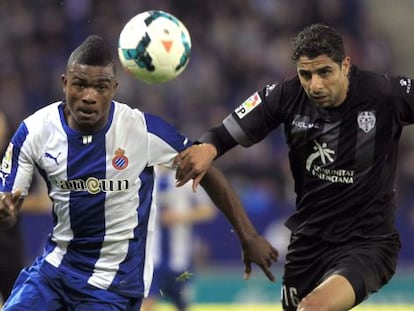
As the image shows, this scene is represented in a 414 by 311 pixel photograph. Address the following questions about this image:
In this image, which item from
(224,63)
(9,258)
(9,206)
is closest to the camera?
(9,206)

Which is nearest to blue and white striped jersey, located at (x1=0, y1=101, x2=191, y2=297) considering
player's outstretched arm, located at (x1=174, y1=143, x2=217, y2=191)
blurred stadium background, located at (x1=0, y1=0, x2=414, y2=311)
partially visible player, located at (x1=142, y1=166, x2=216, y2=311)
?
player's outstretched arm, located at (x1=174, y1=143, x2=217, y2=191)

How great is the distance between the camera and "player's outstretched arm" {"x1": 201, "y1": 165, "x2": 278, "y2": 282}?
20.4ft

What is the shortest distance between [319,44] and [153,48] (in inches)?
38.1

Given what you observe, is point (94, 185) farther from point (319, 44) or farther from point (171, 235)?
point (171, 235)

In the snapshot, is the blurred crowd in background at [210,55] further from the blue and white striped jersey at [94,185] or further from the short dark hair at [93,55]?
the short dark hair at [93,55]

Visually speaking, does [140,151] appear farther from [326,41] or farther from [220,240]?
[220,240]

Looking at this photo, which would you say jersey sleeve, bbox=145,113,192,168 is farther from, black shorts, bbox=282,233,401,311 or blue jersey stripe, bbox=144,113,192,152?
black shorts, bbox=282,233,401,311

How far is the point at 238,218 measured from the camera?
6.34 meters

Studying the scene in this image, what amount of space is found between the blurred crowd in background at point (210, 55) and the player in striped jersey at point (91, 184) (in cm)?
852

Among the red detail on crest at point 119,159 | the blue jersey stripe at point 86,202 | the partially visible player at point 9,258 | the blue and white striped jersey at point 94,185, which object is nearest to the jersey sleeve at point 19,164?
the blue and white striped jersey at point 94,185

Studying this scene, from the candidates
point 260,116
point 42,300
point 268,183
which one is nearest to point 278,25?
point 268,183

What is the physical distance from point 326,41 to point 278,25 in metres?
11.3

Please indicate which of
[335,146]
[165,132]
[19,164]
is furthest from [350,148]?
[19,164]

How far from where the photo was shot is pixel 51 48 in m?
16.8
